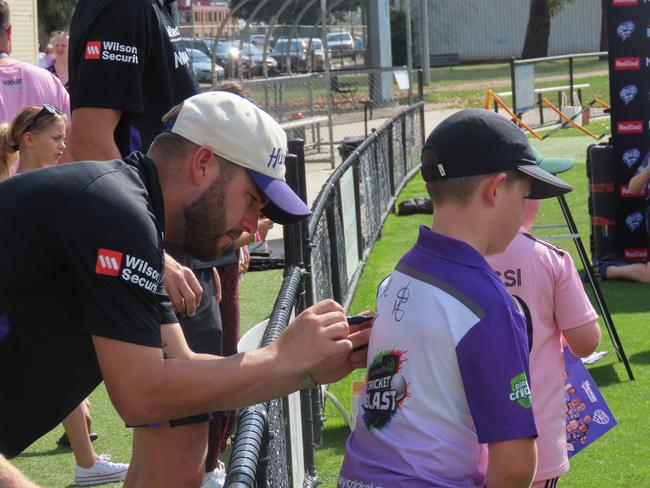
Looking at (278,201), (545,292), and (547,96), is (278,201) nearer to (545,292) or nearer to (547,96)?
(545,292)

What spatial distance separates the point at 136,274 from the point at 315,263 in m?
3.86

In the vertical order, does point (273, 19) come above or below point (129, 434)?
above

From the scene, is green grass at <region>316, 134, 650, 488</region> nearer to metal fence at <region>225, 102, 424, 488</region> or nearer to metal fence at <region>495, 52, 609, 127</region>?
metal fence at <region>225, 102, 424, 488</region>

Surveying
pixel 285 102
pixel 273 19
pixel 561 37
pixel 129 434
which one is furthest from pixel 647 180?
pixel 561 37

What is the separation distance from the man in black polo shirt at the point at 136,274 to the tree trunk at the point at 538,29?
160 ft

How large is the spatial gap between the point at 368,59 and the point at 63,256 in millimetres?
26551

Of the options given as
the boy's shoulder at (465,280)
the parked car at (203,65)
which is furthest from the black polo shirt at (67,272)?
the parked car at (203,65)

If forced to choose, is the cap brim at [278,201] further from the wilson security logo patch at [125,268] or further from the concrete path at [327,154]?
the concrete path at [327,154]

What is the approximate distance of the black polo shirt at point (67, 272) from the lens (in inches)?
96.0

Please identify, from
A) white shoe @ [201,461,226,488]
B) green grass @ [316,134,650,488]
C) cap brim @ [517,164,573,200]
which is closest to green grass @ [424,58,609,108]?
green grass @ [316,134,650,488]

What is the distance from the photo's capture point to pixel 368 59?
28531mm

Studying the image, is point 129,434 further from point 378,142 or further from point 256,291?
point 378,142

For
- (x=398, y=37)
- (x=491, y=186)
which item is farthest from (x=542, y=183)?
(x=398, y=37)

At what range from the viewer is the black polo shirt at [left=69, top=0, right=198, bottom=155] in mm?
4125
